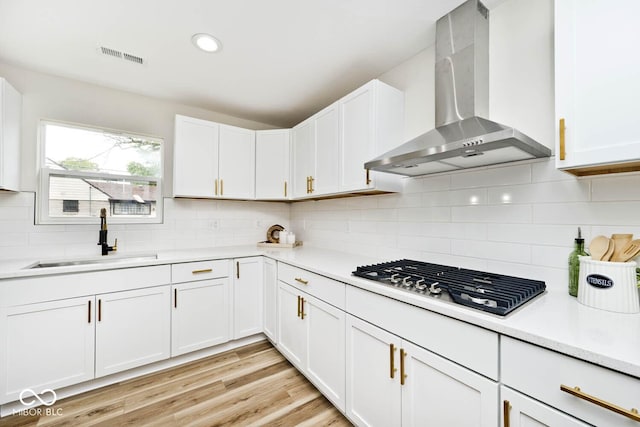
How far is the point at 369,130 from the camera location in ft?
6.42

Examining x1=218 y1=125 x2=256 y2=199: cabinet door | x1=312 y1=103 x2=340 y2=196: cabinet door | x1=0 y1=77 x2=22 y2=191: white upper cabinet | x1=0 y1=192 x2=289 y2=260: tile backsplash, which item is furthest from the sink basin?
x1=312 y1=103 x2=340 y2=196: cabinet door

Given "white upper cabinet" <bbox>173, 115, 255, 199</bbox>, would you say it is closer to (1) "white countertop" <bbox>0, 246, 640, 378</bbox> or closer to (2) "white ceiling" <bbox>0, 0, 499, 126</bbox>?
(2) "white ceiling" <bbox>0, 0, 499, 126</bbox>

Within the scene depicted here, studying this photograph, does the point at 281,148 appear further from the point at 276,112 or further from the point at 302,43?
the point at 302,43

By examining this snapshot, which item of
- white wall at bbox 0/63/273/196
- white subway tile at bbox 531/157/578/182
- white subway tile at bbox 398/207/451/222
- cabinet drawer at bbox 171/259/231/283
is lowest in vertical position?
cabinet drawer at bbox 171/259/231/283

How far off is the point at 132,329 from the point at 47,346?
47 cm

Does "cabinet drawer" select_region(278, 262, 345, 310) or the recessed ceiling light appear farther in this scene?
the recessed ceiling light

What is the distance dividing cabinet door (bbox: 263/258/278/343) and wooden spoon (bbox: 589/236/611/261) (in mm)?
2048

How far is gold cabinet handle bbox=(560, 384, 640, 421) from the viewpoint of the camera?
2.18 ft

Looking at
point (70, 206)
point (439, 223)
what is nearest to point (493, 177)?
point (439, 223)

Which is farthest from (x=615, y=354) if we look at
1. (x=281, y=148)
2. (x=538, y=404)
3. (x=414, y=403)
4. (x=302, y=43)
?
(x=281, y=148)

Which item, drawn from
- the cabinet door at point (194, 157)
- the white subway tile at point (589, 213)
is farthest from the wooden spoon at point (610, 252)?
the cabinet door at point (194, 157)

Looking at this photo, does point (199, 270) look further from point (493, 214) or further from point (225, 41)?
point (493, 214)

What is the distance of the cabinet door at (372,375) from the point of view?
4.27 ft

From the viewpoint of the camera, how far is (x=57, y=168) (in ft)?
7.73
